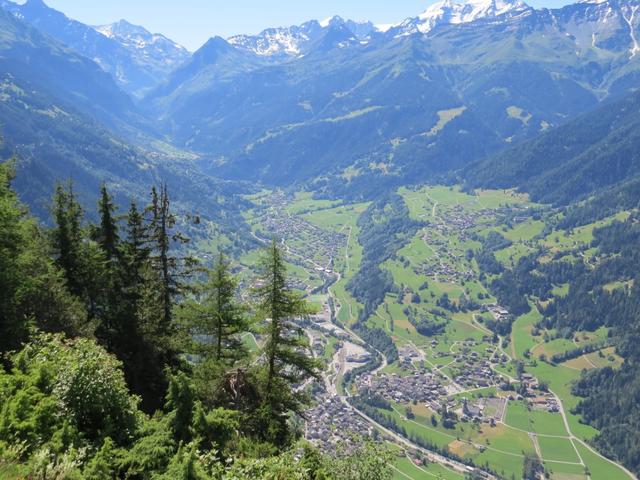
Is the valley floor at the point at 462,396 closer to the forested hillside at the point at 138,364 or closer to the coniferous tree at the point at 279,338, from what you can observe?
the forested hillside at the point at 138,364

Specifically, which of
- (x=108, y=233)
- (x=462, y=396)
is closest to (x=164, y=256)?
(x=108, y=233)

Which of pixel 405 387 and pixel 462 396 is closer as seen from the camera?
pixel 462 396

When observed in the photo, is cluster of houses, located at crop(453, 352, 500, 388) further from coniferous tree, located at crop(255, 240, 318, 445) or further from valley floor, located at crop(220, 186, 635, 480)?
coniferous tree, located at crop(255, 240, 318, 445)

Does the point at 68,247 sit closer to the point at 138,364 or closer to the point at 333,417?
the point at 138,364

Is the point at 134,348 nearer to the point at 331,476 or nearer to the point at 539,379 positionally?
the point at 331,476

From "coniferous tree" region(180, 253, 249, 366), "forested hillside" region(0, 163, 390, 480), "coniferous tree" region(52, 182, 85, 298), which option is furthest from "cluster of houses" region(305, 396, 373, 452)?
"coniferous tree" region(180, 253, 249, 366)

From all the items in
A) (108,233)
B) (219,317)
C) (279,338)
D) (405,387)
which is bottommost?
(405,387)

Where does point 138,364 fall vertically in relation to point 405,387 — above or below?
above

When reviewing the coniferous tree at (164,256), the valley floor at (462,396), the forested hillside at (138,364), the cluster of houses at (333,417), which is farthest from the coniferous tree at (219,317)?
the cluster of houses at (333,417)

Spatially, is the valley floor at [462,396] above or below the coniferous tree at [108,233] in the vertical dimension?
below

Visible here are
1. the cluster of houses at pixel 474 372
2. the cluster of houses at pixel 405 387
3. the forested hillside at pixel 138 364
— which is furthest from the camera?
the cluster of houses at pixel 474 372
